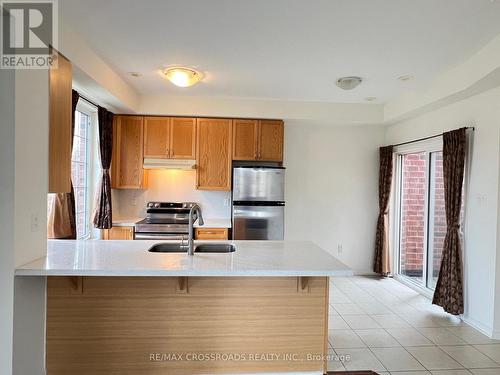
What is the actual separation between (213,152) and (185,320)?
8.71 feet

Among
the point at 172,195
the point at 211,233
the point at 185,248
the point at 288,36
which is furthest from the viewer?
the point at 172,195

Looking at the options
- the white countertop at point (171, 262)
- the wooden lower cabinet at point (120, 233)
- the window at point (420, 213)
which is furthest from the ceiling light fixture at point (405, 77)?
the wooden lower cabinet at point (120, 233)

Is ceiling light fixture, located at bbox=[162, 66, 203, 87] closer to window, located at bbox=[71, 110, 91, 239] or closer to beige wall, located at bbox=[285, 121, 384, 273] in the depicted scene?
window, located at bbox=[71, 110, 91, 239]

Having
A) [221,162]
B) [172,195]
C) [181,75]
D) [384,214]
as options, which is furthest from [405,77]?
[172,195]

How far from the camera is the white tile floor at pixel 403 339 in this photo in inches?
103

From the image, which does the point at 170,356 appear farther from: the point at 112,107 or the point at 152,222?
the point at 112,107

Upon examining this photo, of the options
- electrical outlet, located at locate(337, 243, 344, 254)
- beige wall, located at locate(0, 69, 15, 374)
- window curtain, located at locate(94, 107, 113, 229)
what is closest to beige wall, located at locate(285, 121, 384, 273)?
electrical outlet, located at locate(337, 243, 344, 254)

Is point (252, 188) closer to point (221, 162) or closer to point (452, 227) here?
point (221, 162)

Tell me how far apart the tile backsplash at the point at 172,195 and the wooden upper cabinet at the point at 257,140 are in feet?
2.52

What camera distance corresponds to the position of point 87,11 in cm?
229

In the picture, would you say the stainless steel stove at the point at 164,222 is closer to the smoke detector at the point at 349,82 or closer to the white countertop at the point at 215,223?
the white countertop at the point at 215,223

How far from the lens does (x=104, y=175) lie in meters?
4.18

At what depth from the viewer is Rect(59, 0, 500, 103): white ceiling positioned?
219cm

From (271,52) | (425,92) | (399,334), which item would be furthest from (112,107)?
(399,334)
